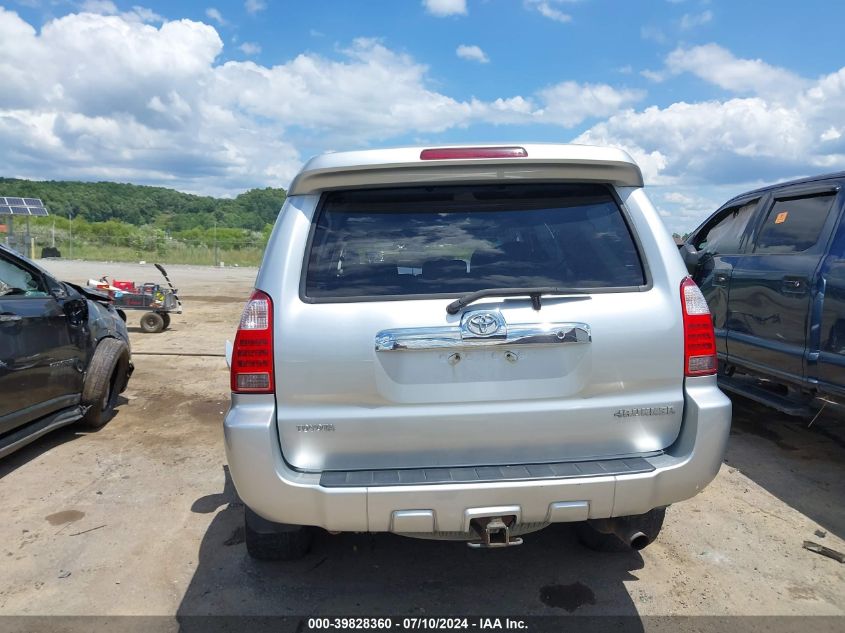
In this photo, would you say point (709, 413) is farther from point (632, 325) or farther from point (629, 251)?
point (629, 251)

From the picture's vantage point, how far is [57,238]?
44.4 meters

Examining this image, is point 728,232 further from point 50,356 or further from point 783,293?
point 50,356

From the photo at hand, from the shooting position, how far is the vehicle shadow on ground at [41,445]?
469cm

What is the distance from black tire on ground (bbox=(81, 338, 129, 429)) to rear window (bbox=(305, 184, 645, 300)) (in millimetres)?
3721

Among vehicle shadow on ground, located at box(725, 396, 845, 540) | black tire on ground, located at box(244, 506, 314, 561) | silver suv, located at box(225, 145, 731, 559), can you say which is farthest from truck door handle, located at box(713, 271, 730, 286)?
black tire on ground, located at box(244, 506, 314, 561)

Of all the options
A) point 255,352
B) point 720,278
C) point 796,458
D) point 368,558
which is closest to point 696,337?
point 255,352

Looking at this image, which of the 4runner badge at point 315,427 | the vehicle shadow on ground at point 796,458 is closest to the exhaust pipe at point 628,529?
the 4runner badge at point 315,427

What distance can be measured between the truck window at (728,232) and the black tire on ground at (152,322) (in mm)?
9013

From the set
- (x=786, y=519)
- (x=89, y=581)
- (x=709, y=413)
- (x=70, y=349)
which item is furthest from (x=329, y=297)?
(x=70, y=349)

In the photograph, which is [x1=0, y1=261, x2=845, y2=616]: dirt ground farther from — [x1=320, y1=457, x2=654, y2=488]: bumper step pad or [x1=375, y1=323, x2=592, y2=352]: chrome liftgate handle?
[x1=375, y1=323, x2=592, y2=352]: chrome liftgate handle

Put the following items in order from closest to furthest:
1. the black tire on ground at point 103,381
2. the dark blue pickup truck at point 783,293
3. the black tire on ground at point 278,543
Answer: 1. the black tire on ground at point 278,543
2. the dark blue pickup truck at point 783,293
3. the black tire on ground at point 103,381

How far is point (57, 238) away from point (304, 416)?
162ft

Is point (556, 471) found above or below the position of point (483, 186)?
below

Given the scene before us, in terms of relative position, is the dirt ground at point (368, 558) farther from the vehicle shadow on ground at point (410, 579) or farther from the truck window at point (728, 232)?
the truck window at point (728, 232)
